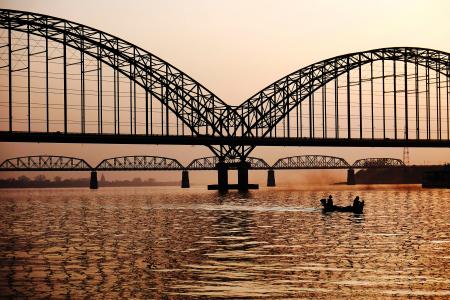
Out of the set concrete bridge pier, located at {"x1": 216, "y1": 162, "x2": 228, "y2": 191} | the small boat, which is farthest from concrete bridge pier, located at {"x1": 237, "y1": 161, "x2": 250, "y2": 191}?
the small boat

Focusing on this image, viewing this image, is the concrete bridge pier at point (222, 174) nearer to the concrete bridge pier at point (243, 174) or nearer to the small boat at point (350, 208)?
the concrete bridge pier at point (243, 174)

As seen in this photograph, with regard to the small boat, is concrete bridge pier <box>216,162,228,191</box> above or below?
above

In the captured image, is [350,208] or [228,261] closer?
[228,261]

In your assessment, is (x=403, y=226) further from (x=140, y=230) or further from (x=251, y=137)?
(x=251, y=137)

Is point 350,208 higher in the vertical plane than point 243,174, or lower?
lower

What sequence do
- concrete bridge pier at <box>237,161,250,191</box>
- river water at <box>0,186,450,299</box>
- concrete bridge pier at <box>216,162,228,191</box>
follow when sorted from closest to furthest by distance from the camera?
river water at <box>0,186,450,299</box> < concrete bridge pier at <box>237,161,250,191</box> < concrete bridge pier at <box>216,162,228,191</box>

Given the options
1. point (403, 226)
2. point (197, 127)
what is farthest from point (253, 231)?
point (197, 127)

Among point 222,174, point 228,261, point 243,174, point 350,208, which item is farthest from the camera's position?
point 243,174

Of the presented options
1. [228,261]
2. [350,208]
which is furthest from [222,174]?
[228,261]

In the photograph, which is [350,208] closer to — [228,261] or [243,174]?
[228,261]

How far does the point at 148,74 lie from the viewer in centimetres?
12256

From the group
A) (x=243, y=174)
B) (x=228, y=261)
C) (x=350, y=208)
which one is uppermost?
(x=243, y=174)

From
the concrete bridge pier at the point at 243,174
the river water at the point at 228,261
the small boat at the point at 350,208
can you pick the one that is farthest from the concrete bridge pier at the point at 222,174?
the river water at the point at 228,261

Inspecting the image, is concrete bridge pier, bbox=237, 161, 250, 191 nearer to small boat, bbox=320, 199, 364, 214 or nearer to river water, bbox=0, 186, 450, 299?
small boat, bbox=320, 199, 364, 214
